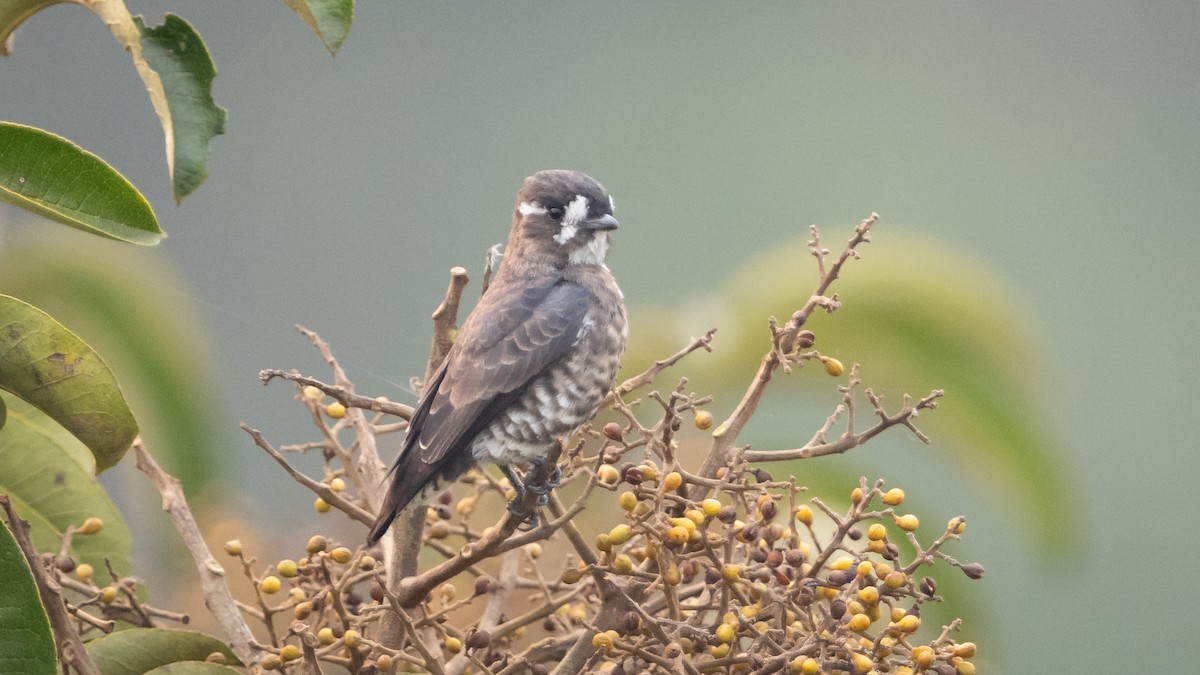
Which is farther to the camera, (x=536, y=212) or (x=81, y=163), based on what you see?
(x=536, y=212)

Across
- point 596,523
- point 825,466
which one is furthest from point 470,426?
point 825,466

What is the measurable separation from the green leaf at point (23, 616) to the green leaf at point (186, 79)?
29cm

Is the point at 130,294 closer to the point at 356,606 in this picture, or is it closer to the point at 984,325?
the point at 356,606

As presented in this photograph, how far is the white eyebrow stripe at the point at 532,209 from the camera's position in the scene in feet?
4.72

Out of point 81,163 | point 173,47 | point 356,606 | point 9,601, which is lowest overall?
point 9,601

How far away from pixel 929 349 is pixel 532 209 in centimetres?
94

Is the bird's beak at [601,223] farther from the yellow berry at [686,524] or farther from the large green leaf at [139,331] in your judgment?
the large green leaf at [139,331]

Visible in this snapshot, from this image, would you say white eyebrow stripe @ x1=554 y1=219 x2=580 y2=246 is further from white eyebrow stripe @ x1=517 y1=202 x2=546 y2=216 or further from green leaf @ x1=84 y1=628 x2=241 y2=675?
green leaf @ x1=84 y1=628 x2=241 y2=675

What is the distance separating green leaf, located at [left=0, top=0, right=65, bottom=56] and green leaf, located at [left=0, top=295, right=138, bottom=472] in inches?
8.4

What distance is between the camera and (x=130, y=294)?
85.9 inches

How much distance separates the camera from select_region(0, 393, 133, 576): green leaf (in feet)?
3.80

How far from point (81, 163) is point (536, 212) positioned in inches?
24.3

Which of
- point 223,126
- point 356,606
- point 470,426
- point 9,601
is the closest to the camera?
point 9,601

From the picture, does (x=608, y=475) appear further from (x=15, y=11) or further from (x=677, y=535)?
(x=15, y=11)
